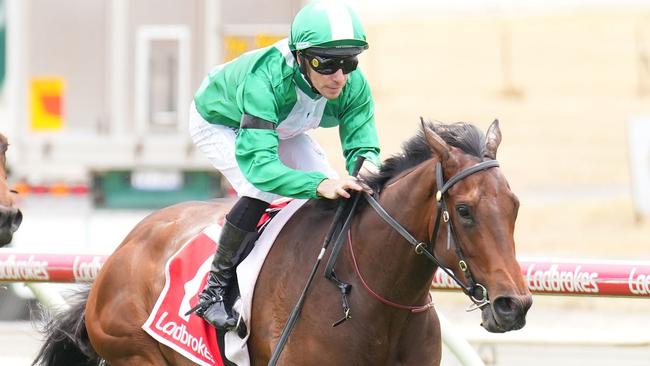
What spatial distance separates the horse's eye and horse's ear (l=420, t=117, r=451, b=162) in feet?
0.68

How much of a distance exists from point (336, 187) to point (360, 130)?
1.73 ft

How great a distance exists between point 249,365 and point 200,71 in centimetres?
594

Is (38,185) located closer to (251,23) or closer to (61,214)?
(61,214)

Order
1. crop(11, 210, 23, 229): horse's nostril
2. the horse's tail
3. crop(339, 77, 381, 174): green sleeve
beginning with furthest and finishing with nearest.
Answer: the horse's tail
crop(339, 77, 381, 174): green sleeve
crop(11, 210, 23, 229): horse's nostril

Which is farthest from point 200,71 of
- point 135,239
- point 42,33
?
point 135,239

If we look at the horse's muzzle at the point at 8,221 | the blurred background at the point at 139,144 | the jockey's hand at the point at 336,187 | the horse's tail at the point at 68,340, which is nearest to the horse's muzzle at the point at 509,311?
the jockey's hand at the point at 336,187

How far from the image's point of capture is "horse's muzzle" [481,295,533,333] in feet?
13.9

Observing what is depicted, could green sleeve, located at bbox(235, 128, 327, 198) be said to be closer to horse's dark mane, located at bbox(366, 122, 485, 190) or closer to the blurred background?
horse's dark mane, located at bbox(366, 122, 485, 190)

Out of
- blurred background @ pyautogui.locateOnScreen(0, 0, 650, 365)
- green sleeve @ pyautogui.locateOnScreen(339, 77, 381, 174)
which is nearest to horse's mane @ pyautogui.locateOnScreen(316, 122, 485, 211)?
green sleeve @ pyautogui.locateOnScreen(339, 77, 381, 174)

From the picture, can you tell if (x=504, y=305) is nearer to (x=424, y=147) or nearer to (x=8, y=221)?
(x=424, y=147)

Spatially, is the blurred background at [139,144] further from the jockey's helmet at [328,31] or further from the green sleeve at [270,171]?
the jockey's helmet at [328,31]

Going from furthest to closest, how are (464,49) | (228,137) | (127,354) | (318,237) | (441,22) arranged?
(441,22), (464,49), (127,354), (228,137), (318,237)

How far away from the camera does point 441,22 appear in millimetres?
51844

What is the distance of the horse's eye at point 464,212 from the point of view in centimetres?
440
